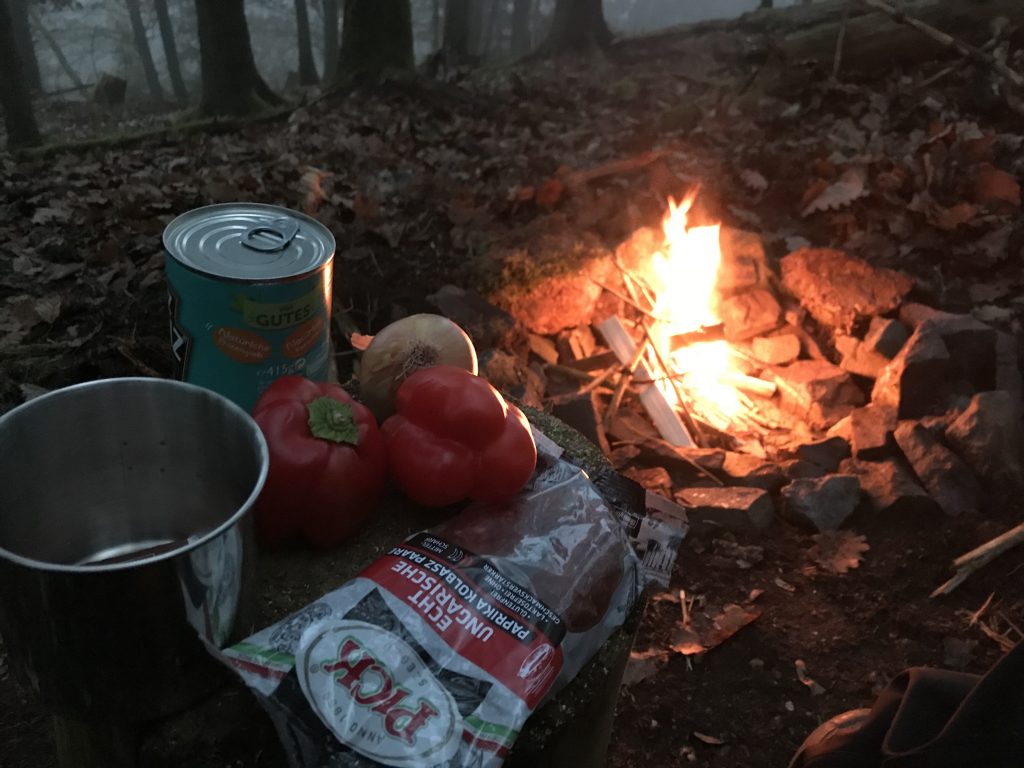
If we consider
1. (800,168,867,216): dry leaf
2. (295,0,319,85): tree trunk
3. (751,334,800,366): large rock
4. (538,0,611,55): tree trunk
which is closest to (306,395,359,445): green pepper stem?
(751,334,800,366): large rock

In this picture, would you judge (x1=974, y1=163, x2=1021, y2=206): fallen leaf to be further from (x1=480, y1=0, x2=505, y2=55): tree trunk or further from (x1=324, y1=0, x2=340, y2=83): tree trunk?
(x1=480, y1=0, x2=505, y2=55): tree trunk

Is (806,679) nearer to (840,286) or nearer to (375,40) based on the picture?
(840,286)

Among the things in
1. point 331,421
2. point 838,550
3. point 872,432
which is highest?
point 331,421

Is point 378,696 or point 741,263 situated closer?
point 378,696

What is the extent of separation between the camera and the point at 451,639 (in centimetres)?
108

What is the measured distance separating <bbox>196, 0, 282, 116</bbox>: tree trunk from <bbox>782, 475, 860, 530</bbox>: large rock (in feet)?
18.4

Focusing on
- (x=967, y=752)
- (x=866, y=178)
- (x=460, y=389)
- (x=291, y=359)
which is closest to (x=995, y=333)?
(x=866, y=178)

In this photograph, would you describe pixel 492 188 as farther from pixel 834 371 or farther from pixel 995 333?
pixel 995 333

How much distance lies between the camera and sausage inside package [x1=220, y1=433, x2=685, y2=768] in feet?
3.16

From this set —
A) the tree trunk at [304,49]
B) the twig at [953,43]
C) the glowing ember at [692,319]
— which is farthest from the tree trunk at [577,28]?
the glowing ember at [692,319]

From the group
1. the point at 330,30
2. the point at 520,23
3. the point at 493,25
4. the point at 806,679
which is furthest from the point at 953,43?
the point at 493,25

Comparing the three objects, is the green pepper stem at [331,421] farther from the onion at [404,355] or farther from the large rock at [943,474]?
the large rock at [943,474]

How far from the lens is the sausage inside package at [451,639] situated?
3.16 feet

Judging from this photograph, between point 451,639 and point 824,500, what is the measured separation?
2.02 metres
